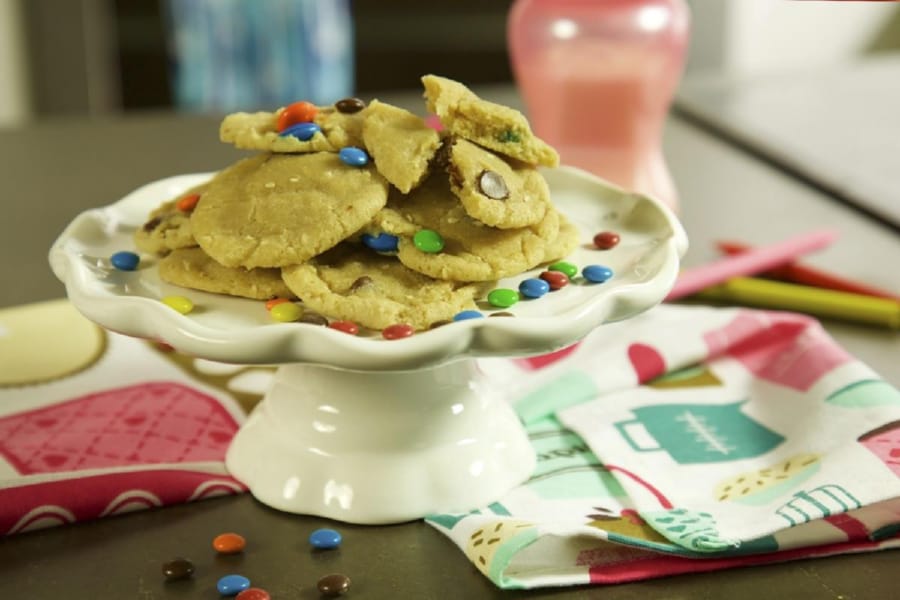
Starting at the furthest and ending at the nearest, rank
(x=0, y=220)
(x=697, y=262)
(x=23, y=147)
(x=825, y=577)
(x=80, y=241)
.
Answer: (x=23, y=147)
(x=0, y=220)
(x=697, y=262)
(x=80, y=241)
(x=825, y=577)

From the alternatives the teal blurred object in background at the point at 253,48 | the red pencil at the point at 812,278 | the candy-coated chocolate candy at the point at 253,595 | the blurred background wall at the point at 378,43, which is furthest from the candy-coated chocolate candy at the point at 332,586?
the teal blurred object in background at the point at 253,48

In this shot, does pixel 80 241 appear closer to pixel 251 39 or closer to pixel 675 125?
pixel 675 125

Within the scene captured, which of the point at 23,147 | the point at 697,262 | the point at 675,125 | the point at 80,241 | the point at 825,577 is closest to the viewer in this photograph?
the point at 825,577

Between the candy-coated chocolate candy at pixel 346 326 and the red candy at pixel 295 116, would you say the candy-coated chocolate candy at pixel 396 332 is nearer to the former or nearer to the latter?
the candy-coated chocolate candy at pixel 346 326

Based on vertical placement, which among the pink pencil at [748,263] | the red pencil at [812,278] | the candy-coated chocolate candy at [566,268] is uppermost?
the candy-coated chocolate candy at [566,268]

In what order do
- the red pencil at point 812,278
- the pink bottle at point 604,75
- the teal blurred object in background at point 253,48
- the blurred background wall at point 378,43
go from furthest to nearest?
the teal blurred object in background at point 253,48, the blurred background wall at point 378,43, the pink bottle at point 604,75, the red pencil at point 812,278

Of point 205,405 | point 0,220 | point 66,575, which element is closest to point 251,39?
point 0,220
